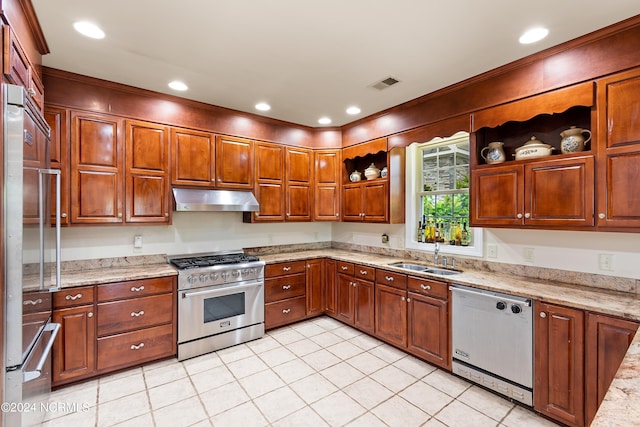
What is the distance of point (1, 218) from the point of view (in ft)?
4.47

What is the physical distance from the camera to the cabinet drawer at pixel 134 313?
269 cm

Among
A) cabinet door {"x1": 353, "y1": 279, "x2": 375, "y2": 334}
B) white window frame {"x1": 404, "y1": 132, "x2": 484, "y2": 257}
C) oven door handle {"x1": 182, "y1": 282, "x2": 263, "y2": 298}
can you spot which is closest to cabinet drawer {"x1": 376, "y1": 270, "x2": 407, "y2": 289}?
cabinet door {"x1": 353, "y1": 279, "x2": 375, "y2": 334}

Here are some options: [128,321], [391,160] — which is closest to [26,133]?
[128,321]

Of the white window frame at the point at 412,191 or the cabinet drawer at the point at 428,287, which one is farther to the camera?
the white window frame at the point at 412,191

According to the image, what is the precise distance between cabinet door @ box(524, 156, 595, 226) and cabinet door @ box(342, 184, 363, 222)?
2.03 meters

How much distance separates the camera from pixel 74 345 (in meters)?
2.55

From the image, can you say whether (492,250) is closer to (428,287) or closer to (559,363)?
(428,287)

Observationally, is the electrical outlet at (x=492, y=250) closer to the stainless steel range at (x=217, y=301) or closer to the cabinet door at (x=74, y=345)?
the stainless steel range at (x=217, y=301)

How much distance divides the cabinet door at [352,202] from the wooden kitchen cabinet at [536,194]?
5.21ft

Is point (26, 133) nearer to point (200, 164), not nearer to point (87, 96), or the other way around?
point (87, 96)

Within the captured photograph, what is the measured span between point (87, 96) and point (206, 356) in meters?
2.78

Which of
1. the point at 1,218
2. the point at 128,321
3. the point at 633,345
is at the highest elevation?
the point at 1,218

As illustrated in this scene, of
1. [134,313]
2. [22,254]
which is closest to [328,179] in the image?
[134,313]

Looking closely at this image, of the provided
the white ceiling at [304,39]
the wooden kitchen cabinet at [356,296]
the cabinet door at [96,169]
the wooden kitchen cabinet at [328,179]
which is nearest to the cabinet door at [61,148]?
the cabinet door at [96,169]
